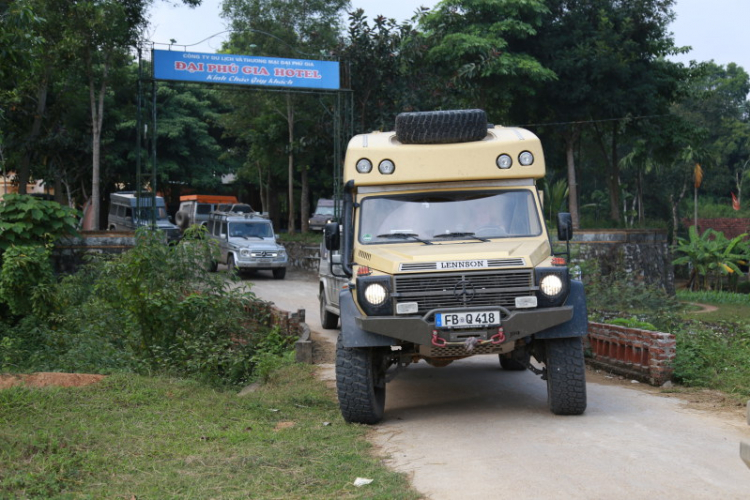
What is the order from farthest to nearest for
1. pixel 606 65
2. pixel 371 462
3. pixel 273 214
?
pixel 273 214 < pixel 606 65 < pixel 371 462

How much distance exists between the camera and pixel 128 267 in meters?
11.3

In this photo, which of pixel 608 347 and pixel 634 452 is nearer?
pixel 634 452

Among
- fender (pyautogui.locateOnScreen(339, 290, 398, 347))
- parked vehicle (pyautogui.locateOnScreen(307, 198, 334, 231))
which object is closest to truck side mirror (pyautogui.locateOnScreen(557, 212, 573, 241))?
fender (pyautogui.locateOnScreen(339, 290, 398, 347))

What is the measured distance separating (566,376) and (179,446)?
3.55m

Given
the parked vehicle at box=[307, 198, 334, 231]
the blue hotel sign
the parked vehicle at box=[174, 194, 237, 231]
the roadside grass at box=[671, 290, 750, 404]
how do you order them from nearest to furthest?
the roadside grass at box=[671, 290, 750, 404], the blue hotel sign, the parked vehicle at box=[174, 194, 237, 231], the parked vehicle at box=[307, 198, 334, 231]

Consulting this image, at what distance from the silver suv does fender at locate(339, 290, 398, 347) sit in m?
17.9

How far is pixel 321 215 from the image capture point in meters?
41.8

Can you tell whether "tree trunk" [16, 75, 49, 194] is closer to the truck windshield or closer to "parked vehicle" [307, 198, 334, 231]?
"parked vehicle" [307, 198, 334, 231]

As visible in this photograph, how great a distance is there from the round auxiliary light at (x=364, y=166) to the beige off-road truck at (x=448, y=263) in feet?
0.03

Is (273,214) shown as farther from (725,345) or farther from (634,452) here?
(634,452)

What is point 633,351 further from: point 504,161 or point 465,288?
point 465,288

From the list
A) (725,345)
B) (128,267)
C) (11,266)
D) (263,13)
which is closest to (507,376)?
Answer: (725,345)

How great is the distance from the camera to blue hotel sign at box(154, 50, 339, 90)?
2416 centimetres

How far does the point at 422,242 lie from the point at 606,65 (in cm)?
2293
